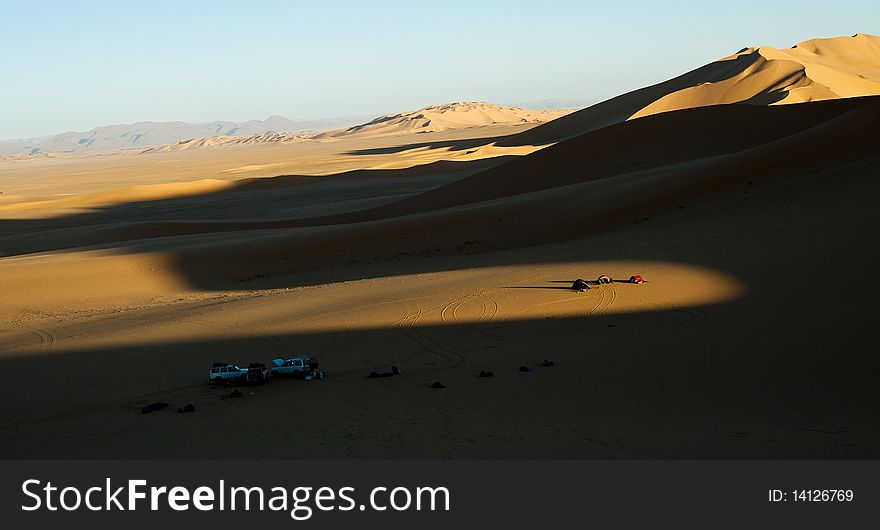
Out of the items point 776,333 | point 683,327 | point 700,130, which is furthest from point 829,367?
point 700,130

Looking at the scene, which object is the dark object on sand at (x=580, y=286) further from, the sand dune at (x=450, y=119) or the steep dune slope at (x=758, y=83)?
the sand dune at (x=450, y=119)

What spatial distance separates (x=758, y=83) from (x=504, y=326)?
47.4m

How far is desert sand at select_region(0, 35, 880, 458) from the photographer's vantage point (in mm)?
8578

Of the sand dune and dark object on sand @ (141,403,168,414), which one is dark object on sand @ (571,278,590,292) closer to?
dark object on sand @ (141,403,168,414)

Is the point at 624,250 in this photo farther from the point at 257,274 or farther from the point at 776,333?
the point at 257,274

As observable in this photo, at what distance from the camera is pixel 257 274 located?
19.6 m

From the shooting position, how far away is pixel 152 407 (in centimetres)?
998

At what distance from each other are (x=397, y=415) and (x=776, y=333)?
4.74m

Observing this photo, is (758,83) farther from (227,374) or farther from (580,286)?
(227,374)

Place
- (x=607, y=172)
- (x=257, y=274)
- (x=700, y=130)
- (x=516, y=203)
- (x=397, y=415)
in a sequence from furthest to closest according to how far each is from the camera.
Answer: (x=700, y=130), (x=607, y=172), (x=516, y=203), (x=257, y=274), (x=397, y=415)

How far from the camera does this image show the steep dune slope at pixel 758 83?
51469mm

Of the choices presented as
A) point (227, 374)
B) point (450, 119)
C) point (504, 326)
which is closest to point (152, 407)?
point (227, 374)

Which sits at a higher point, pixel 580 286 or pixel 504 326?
pixel 580 286

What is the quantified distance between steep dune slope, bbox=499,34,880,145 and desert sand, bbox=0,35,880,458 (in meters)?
26.5
